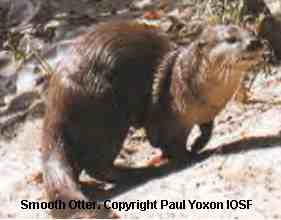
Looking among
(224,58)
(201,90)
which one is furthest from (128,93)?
(224,58)

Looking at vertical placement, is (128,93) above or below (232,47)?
below

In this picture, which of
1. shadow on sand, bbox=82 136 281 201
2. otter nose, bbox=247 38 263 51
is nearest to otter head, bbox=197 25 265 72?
otter nose, bbox=247 38 263 51

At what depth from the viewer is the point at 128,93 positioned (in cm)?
441

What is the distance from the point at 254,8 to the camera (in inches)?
215

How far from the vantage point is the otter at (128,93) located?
426 cm

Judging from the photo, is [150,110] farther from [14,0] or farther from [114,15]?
[14,0]

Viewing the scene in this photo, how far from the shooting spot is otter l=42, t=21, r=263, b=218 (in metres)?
4.26

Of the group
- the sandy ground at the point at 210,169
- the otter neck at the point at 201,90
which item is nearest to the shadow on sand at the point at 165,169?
the sandy ground at the point at 210,169

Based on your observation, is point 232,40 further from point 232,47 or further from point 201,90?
point 201,90

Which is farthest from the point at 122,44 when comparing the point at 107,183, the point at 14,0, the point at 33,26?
the point at 14,0

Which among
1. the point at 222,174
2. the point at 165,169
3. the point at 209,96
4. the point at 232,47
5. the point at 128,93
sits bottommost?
the point at 165,169

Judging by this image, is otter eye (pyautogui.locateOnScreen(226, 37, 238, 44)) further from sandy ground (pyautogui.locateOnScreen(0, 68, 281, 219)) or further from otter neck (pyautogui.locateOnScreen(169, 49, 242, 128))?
sandy ground (pyautogui.locateOnScreen(0, 68, 281, 219))

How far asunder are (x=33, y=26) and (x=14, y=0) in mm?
580

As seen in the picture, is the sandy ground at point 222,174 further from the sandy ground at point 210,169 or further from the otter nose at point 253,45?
the otter nose at point 253,45
